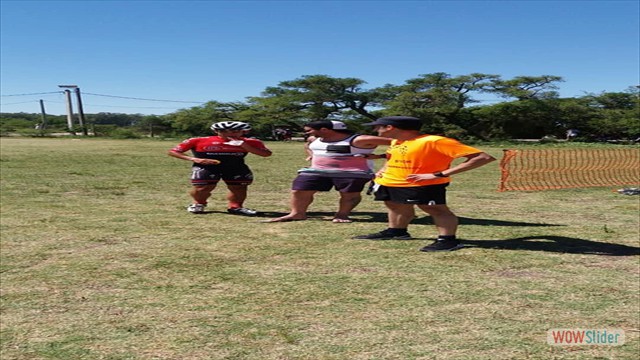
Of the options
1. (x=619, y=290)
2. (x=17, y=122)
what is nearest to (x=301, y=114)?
(x=17, y=122)

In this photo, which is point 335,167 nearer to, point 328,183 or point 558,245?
point 328,183

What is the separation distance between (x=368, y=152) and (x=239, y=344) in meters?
4.13

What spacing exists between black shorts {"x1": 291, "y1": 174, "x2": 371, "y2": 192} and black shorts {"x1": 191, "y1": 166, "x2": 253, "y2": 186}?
119cm

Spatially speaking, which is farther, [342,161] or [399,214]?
[342,161]

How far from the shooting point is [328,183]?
6.82 meters

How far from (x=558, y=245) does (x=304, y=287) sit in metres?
2.78

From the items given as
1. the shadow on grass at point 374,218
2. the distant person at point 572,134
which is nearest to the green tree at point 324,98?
the distant person at point 572,134

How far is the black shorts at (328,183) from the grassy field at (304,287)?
0.43 meters

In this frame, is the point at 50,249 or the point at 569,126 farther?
the point at 569,126

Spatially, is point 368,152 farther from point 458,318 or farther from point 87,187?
point 87,187

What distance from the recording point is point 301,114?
51.0 metres

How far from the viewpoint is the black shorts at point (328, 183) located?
6.73 m

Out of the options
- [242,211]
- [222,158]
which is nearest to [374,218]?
[242,211]

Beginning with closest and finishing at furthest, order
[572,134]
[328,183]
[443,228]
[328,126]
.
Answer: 1. [443,228]
2. [328,126]
3. [328,183]
4. [572,134]
